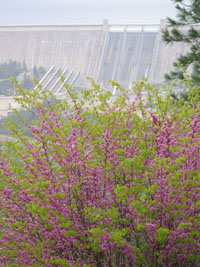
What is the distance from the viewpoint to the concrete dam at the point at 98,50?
119 ft

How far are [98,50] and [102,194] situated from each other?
129 ft

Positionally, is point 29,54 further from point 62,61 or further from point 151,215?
point 151,215

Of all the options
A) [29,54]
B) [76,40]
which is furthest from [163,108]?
[29,54]

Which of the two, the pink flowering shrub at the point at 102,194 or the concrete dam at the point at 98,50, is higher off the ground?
the concrete dam at the point at 98,50

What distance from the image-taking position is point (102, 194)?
3119mm

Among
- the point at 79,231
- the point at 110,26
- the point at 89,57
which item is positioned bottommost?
the point at 79,231

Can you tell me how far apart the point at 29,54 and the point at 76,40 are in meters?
7.03

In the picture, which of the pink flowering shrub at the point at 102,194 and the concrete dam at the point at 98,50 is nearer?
the pink flowering shrub at the point at 102,194

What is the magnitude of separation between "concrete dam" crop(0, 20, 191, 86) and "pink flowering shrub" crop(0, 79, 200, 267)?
1113 inches

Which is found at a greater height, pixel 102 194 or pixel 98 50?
pixel 98 50

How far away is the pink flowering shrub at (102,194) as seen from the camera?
2.67m

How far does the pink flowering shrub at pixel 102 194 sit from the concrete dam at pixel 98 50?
28.3 meters

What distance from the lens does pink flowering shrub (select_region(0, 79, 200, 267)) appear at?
8.76 feet

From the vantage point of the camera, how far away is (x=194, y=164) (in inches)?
114
